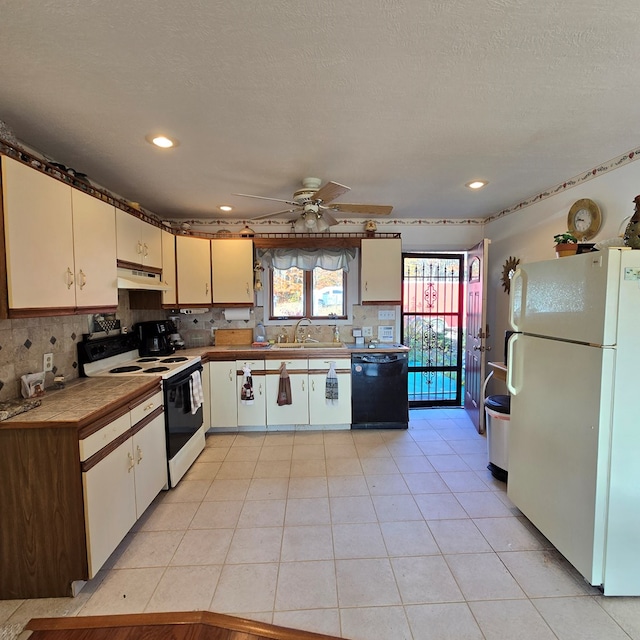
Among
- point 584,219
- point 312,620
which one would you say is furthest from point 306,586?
point 584,219

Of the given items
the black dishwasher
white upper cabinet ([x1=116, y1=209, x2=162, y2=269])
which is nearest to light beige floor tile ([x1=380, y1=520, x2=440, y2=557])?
the black dishwasher

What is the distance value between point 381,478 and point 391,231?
282 centimetres

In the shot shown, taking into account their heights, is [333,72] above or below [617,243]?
above

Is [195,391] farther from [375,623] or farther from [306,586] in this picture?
[375,623]

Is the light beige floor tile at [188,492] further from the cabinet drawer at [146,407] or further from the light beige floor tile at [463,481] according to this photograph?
the light beige floor tile at [463,481]

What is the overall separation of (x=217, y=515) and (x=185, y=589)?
1.88 ft

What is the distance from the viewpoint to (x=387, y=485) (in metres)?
2.55

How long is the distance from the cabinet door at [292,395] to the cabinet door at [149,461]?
4.28 ft

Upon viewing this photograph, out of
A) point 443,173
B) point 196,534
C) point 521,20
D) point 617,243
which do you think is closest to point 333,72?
point 521,20

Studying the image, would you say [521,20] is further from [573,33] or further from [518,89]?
[518,89]

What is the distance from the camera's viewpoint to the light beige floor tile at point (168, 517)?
2.10 metres

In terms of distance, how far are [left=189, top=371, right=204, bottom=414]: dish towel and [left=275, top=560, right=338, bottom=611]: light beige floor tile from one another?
1.56m

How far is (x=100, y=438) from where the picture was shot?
1.67 m

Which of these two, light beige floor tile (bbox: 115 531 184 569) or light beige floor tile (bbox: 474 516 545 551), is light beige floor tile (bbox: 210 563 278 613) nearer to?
light beige floor tile (bbox: 115 531 184 569)
